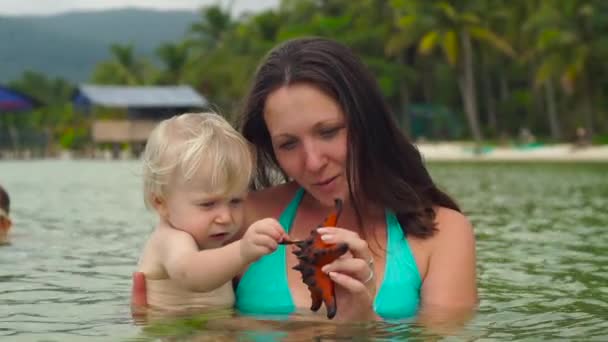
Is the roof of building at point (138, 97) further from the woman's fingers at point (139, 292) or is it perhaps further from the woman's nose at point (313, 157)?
the woman's nose at point (313, 157)

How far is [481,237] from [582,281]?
109 inches

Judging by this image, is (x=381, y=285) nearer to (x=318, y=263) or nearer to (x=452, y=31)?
(x=318, y=263)

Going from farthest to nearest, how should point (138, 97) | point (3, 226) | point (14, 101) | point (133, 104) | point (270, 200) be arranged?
point (138, 97)
point (133, 104)
point (14, 101)
point (3, 226)
point (270, 200)

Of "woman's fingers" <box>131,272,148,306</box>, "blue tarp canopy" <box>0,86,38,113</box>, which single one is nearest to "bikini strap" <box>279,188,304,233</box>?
"woman's fingers" <box>131,272,148,306</box>

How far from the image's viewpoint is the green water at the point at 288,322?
3.53 m

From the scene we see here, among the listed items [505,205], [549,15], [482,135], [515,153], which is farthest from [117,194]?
[482,135]

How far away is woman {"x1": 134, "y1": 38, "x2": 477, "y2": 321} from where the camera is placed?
11.2ft

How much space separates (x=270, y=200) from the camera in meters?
3.88

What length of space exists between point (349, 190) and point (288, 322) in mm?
500

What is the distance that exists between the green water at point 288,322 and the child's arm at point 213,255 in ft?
0.61

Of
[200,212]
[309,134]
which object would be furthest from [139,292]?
[309,134]

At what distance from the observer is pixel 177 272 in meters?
3.38

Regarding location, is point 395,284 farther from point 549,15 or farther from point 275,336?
point 549,15

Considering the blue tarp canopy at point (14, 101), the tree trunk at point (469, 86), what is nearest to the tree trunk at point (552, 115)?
the tree trunk at point (469, 86)
